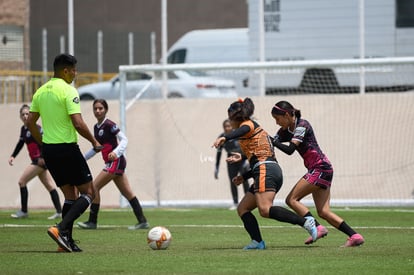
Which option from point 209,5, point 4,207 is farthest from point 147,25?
point 4,207

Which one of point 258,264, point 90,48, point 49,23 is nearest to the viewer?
point 258,264

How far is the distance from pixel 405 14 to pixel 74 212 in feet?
51.1

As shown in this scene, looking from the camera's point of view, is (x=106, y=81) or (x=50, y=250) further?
(x=106, y=81)

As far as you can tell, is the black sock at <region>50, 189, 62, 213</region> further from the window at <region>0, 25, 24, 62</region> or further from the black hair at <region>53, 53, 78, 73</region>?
the window at <region>0, 25, 24, 62</region>

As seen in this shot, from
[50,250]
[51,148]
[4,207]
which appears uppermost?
[51,148]

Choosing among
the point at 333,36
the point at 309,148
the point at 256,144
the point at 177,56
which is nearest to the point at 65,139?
the point at 256,144

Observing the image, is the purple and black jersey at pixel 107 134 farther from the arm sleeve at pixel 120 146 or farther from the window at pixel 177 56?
the window at pixel 177 56

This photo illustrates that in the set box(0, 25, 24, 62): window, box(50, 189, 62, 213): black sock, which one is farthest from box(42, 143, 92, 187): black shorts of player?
box(0, 25, 24, 62): window

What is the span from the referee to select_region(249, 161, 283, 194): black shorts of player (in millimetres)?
1995

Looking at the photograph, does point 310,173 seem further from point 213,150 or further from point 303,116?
point 213,150

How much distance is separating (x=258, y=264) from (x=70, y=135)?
296cm

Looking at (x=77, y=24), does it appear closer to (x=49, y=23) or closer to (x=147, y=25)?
(x=49, y=23)

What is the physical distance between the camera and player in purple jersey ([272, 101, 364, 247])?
13086 millimetres

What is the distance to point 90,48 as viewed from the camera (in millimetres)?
29375
